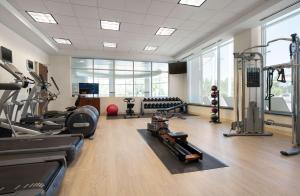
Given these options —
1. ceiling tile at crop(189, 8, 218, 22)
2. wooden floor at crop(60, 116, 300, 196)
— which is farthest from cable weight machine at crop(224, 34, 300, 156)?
ceiling tile at crop(189, 8, 218, 22)

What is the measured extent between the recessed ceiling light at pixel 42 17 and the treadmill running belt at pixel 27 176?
440 cm

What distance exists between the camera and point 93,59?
891 centimetres

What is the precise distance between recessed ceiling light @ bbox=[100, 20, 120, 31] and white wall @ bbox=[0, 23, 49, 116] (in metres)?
2.57

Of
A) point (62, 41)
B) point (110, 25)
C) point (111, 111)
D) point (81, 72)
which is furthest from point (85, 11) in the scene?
point (81, 72)

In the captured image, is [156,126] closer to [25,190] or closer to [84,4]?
[25,190]

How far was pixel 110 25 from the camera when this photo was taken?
5410 millimetres

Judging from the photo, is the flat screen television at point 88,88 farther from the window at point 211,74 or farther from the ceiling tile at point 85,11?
the window at point 211,74

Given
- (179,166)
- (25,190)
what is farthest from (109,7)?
(25,190)

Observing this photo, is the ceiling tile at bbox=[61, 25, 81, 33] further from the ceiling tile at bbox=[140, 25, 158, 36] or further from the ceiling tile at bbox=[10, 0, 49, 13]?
the ceiling tile at bbox=[140, 25, 158, 36]

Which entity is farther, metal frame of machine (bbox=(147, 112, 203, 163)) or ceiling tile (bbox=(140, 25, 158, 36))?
ceiling tile (bbox=(140, 25, 158, 36))

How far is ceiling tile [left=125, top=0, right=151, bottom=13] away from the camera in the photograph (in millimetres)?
4006

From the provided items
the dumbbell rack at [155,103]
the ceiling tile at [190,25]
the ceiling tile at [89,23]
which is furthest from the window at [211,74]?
the ceiling tile at [89,23]

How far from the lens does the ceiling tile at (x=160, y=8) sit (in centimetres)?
412

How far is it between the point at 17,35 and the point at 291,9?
7436 millimetres
